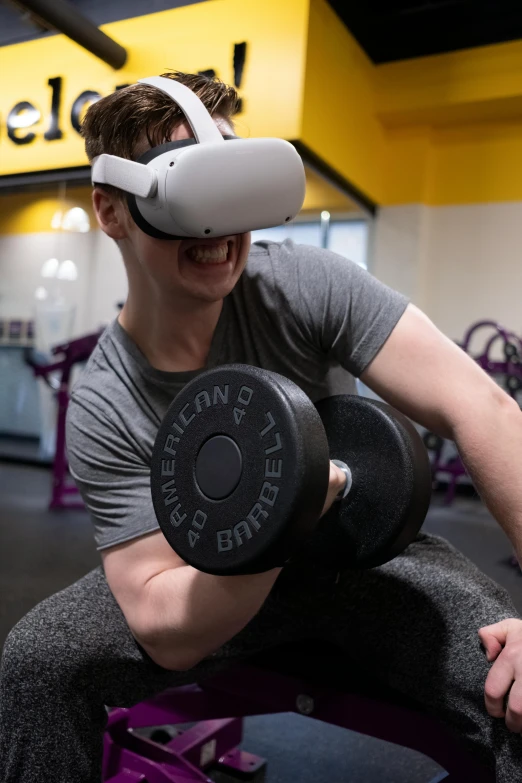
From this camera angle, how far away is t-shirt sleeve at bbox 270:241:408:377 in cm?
93

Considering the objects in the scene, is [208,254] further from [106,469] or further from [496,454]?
[496,454]

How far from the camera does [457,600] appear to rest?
918 mm

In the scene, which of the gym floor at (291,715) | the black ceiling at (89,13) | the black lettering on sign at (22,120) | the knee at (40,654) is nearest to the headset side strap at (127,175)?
the knee at (40,654)

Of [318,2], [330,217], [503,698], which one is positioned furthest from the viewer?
[330,217]

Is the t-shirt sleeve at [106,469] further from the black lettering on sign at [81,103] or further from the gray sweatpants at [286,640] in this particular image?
the black lettering on sign at [81,103]

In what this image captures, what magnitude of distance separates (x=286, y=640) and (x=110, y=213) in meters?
0.70

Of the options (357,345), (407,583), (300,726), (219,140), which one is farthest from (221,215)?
(300,726)

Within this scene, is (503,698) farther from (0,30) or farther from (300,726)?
(0,30)

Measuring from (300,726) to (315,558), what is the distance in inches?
34.4

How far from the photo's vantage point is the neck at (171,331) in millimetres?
986

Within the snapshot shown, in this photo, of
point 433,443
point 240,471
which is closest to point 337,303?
point 240,471

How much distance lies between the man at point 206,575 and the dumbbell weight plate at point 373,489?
0.07 meters

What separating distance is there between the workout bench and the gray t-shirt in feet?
1.24

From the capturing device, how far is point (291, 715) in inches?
64.9
